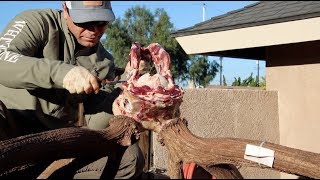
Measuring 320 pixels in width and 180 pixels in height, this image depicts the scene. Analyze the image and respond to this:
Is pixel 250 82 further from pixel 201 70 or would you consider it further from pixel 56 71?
pixel 201 70

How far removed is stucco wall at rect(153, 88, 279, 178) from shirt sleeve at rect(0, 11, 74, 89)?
14.3ft

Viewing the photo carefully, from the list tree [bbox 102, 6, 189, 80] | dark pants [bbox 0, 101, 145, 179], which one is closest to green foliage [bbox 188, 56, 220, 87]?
tree [bbox 102, 6, 189, 80]

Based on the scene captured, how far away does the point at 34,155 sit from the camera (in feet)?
5.86

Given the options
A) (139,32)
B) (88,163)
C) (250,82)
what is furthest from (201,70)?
(88,163)

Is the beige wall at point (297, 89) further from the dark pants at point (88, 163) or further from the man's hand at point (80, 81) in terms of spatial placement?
the man's hand at point (80, 81)

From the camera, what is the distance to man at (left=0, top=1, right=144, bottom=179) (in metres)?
2.06

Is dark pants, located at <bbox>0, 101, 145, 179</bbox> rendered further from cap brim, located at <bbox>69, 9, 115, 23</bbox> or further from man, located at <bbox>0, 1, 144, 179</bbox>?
cap brim, located at <bbox>69, 9, 115, 23</bbox>

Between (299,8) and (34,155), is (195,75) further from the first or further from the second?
(34,155)

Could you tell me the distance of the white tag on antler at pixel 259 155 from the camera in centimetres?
191

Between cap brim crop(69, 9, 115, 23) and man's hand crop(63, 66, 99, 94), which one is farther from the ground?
cap brim crop(69, 9, 115, 23)

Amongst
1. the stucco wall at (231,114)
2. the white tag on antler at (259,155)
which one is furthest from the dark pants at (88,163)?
the stucco wall at (231,114)

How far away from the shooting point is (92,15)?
2.24m

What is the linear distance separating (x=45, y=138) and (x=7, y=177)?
0.23 metres

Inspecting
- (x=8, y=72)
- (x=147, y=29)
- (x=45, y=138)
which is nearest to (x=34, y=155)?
(x=45, y=138)
